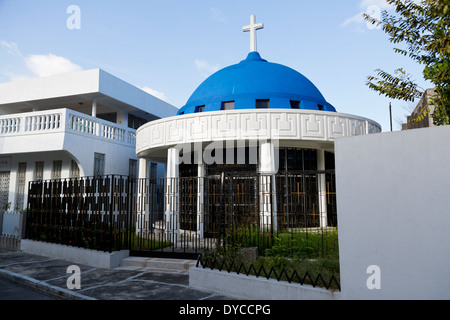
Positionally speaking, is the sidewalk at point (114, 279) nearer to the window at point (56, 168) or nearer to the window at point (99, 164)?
the window at point (99, 164)

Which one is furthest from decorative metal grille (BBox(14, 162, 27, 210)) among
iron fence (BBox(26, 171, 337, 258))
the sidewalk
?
the sidewalk

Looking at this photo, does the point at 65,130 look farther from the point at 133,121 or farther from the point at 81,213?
the point at 133,121

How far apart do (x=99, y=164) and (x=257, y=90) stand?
9747mm

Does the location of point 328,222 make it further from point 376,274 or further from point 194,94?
point 376,274

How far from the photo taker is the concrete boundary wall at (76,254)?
9398 mm

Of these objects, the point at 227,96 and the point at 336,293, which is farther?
the point at 227,96

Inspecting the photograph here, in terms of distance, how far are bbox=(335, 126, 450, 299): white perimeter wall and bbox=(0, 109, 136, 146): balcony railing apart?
1442 cm

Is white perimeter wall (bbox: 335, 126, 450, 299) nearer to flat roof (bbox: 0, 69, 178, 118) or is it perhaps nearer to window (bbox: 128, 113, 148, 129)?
flat roof (bbox: 0, 69, 178, 118)

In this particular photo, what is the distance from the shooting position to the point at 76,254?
34.0ft

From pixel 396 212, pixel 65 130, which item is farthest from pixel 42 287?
pixel 65 130

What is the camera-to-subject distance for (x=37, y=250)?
12.0 meters
